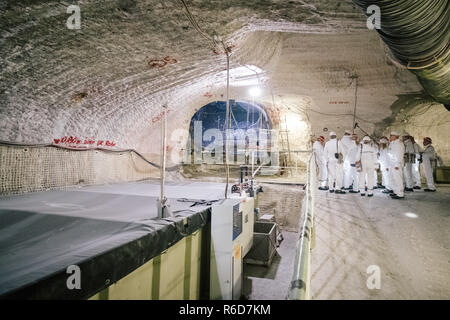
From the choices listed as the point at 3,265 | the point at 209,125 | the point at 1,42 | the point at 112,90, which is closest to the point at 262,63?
the point at 112,90

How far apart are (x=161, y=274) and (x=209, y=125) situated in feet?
56.5

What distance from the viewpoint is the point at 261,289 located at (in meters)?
4.61

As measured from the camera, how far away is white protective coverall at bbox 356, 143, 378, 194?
590cm

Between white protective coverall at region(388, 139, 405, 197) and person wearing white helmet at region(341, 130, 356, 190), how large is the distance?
3.03 ft

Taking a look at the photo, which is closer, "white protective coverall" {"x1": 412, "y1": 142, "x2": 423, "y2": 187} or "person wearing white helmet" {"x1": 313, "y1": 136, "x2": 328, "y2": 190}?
"person wearing white helmet" {"x1": 313, "y1": 136, "x2": 328, "y2": 190}

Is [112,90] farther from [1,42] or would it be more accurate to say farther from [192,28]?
[192,28]

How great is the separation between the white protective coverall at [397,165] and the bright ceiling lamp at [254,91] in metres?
4.71

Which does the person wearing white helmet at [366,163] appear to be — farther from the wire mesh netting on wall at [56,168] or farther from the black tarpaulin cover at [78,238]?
the wire mesh netting on wall at [56,168]

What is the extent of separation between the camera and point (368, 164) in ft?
19.8

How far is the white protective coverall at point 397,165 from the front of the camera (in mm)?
5488
